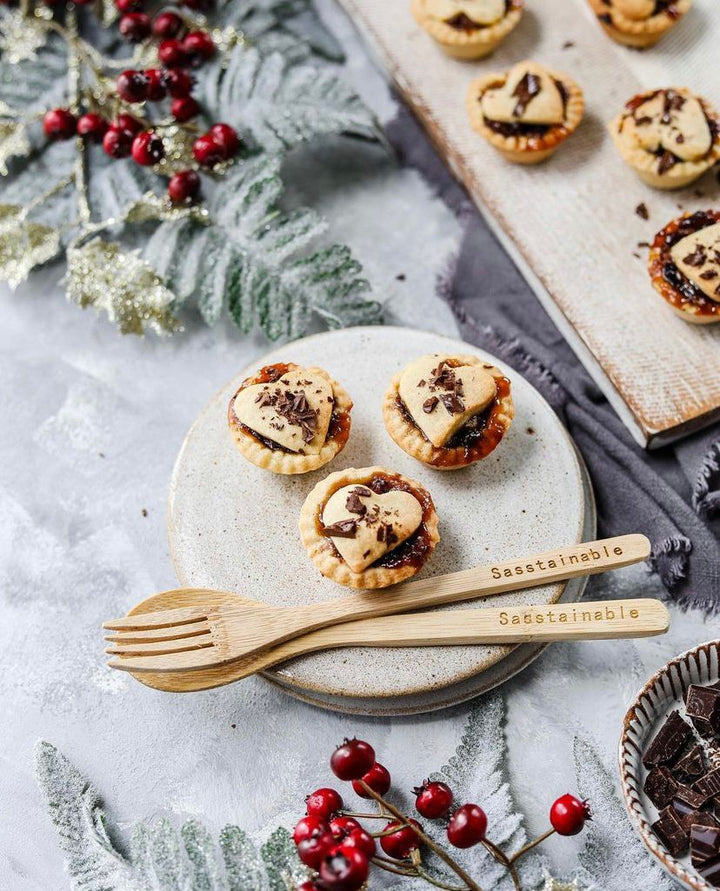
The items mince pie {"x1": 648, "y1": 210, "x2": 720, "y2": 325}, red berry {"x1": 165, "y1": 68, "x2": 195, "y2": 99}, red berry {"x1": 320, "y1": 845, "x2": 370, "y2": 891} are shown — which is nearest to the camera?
red berry {"x1": 320, "y1": 845, "x2": 370, "y2": 891}

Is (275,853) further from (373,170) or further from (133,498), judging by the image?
(373,170)

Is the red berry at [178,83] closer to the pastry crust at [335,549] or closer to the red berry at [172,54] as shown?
the red berry at [172,54]

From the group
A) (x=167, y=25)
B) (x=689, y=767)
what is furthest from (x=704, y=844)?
(x=167, y=25)

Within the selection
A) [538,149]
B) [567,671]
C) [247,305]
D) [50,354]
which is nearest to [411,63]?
[538,149]

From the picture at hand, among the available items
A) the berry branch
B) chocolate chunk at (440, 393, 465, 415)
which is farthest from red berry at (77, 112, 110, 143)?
the berry branch

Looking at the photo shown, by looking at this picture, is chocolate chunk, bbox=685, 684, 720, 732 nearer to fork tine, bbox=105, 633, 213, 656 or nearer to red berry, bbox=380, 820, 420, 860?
red berry, bbox=380, 820, 420, 860

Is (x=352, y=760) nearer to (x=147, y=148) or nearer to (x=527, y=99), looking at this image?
(x=147, y=148)

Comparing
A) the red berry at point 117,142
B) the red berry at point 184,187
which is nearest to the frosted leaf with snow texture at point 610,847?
the red berry at point 184,187
